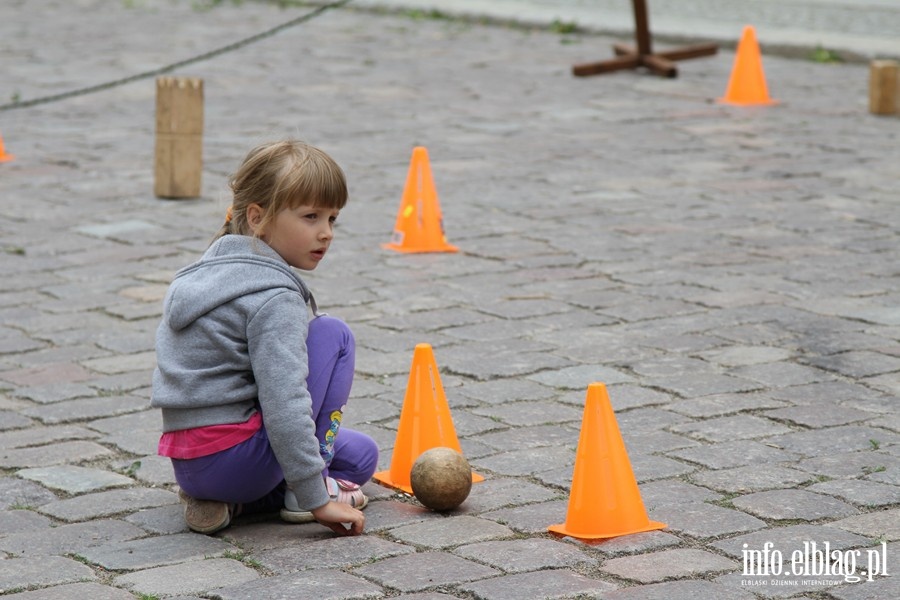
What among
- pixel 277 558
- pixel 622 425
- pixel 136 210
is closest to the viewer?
pixel 277 558

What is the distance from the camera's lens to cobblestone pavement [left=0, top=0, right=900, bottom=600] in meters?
3.46

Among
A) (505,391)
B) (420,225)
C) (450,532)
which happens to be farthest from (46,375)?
(420,225)

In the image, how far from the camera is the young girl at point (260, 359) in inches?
138

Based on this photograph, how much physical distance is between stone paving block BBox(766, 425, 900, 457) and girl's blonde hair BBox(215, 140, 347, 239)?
157cm

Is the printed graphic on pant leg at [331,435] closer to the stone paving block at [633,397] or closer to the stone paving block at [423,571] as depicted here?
the stone paving block at [423,571]

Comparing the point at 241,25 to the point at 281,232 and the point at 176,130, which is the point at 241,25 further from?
the point at 281,232

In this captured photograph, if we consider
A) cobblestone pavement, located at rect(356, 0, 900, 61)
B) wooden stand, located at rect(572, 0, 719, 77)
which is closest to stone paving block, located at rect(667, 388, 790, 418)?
wooden stand, located at rect(572, 0, 719, 77)

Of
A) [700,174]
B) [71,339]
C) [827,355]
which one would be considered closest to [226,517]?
[71,339]

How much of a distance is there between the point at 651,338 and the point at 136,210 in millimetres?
3288

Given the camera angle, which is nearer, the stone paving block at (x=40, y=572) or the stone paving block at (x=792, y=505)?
the stone paving block at (x=40, y=572)

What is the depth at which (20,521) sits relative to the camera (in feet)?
12.3

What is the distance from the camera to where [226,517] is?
3662mm

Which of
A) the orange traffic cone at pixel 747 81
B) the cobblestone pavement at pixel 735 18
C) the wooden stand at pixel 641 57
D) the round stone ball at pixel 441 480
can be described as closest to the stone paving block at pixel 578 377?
the round stone ball at pixel 441 480

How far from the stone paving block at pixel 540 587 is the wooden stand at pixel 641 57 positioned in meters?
8.89
